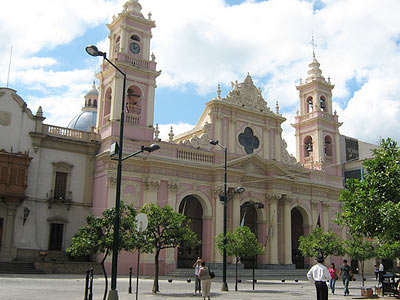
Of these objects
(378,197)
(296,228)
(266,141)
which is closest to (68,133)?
(266,141)

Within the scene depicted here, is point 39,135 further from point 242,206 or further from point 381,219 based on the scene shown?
point 381,219

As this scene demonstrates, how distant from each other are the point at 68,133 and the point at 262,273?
789 inches

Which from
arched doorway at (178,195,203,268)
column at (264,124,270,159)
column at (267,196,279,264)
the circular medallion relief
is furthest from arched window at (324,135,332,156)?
the circular medallion relief

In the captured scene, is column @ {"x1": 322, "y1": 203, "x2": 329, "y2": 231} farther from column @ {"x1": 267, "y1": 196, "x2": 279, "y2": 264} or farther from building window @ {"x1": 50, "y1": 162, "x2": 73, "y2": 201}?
→ building window @ {"x1": 50, "y1": 162, "x2": 73, "y2": 201}

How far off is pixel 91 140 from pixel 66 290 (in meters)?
18.8

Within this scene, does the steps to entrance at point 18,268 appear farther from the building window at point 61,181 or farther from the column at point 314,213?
the column at point 314,213

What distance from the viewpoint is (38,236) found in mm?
33438

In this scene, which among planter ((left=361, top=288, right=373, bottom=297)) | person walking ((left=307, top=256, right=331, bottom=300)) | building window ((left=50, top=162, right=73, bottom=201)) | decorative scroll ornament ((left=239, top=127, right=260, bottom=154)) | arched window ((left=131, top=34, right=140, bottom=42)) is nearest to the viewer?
person walking ((left=307, top=256, right=331, bottom=300))

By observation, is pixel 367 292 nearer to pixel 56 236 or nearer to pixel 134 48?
pixel 56 236

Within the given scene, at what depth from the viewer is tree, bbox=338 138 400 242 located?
1681 centimetres

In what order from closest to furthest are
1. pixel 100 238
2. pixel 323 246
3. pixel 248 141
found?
1. pixel 100 238
2. pixel 323 246
3. pixel 248 141

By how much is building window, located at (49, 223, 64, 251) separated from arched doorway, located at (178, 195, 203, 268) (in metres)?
9.99

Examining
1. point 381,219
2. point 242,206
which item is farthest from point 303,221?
point 381,219

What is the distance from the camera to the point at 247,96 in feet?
145
